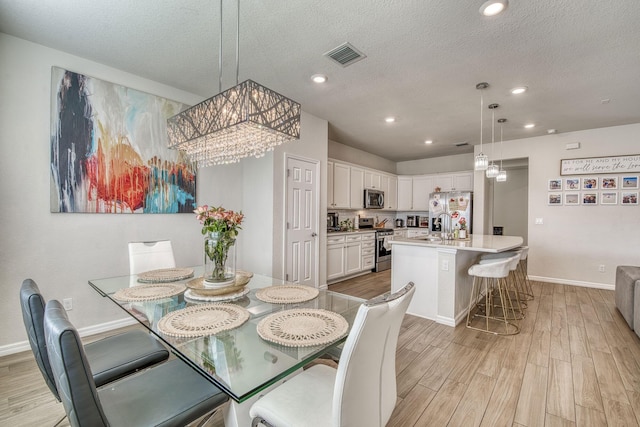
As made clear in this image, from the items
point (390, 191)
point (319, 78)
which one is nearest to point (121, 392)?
point (319, 78)

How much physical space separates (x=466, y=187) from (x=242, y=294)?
236 inches

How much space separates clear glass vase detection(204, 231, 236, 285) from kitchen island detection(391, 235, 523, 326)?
2303mm

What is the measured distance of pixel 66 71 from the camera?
263 cm

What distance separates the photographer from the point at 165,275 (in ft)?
7.32

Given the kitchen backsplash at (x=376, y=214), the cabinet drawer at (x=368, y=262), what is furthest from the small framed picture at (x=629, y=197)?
the cabinet drawer at (x=368, y=262)

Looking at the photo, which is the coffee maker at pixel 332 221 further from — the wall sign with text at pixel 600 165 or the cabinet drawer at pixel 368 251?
the wall sign with text at pixel 600 165

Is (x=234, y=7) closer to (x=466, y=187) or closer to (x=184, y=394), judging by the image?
(x=184, y=394)

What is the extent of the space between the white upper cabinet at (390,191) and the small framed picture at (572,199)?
3275 millimetres

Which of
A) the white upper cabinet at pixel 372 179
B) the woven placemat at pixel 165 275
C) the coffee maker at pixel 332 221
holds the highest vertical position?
the white upper cabinet at pixel 372 179

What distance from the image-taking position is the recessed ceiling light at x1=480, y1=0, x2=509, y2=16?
6.21ft

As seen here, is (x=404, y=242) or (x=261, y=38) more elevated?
(x=261, y=38)

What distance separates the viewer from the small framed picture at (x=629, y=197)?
4422 mm

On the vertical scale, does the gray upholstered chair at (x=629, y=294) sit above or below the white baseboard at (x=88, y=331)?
above

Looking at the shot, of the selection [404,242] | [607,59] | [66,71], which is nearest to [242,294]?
[404,242]
